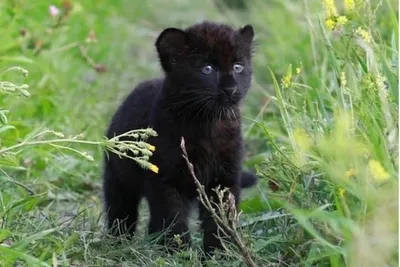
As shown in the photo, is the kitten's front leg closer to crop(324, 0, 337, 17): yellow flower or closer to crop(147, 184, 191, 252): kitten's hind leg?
crop(147, 184, 191, 252): kitten's hind leg

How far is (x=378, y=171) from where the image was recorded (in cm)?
305

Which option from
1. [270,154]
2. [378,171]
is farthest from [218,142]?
[378,171]

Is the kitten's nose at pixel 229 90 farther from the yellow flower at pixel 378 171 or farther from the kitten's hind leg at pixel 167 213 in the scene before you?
the yellow flower at pixel 378 171

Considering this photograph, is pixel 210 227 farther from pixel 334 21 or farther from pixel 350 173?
pixel 350 173

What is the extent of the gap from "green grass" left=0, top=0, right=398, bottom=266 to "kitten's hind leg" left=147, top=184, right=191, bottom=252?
0.29 ft

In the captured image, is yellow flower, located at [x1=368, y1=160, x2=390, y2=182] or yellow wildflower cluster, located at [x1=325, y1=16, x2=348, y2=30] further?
yellow wildflower cluster, located at [x1=325, y1=16, x2=348, y2=30]

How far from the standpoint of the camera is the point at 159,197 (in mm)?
4227

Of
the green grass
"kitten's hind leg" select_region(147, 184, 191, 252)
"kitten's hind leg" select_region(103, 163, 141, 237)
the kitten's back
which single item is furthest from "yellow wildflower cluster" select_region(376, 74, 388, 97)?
"kitten's hind leg" select_region(103, 163, 141, 237)

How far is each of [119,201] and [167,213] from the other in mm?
541

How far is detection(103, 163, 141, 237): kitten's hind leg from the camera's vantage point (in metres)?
4.68

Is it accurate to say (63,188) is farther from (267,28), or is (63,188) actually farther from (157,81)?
(267,28)

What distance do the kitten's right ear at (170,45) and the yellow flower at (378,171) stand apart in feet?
4.29

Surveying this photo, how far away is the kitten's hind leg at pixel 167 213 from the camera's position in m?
4.21

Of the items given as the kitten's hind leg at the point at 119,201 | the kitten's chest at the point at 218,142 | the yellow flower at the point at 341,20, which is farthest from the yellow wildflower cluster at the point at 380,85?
the kitten's hind leg at the point at 119,201
